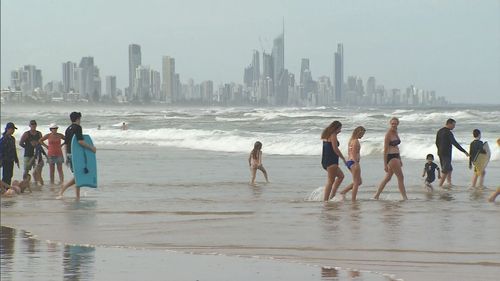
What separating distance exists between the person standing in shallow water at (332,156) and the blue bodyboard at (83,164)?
3627mm

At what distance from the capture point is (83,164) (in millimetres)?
15094

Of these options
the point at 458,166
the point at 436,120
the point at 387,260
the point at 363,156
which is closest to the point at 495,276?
the point at 387,260

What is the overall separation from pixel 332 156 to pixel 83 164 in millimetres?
3889

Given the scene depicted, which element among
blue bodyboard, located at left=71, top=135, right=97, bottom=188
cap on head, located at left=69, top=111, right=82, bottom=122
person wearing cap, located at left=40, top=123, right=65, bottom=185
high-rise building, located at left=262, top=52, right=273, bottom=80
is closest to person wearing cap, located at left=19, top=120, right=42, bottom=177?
person wearing cap, located at left=40, top=123, right=65, bottom=185

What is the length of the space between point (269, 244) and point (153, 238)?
135cm

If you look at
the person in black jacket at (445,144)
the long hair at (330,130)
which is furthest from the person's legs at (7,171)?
the person in black jacket at (445,144)

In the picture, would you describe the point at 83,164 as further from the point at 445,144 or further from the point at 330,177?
the point at 445,144

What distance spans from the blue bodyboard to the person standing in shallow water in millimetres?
3627

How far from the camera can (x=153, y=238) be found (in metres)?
10.6

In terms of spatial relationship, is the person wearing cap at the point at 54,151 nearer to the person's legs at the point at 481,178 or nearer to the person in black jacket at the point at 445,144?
the person in black jacket at the point at 445,144

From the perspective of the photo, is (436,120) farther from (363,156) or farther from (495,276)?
(495,276)

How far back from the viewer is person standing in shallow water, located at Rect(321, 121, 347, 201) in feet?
47.0

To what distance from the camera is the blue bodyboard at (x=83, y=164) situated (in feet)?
49.0

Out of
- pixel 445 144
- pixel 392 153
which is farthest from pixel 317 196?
pixel 445 144
